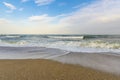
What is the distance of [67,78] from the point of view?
4043 millimetres

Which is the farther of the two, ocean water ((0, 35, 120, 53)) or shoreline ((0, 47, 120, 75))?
ocean water ((0, 35, 120, 53))

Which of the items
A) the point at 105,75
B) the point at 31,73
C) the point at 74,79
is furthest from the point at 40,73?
the point at 105,75

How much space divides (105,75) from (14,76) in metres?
2.26

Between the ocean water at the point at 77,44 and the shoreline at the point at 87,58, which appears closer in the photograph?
the shoreline at the point at 87,58

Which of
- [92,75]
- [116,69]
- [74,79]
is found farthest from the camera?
[116,69]

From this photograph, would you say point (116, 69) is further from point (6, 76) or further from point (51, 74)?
point (6, 76)

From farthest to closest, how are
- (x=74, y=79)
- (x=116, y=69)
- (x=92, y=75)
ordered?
(x=116, y=69), (x=92, y=75), (x=74, y=79)

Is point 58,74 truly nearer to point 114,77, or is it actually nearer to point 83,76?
point 83,76

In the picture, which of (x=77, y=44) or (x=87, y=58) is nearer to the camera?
(x=87, y=58)

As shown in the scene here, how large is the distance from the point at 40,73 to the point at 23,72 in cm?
45

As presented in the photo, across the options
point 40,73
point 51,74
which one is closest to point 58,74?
point 51,74

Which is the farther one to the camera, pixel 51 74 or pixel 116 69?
pixel 116 69

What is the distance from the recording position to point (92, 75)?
433 centimetres

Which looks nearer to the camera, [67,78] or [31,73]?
[67,78]
